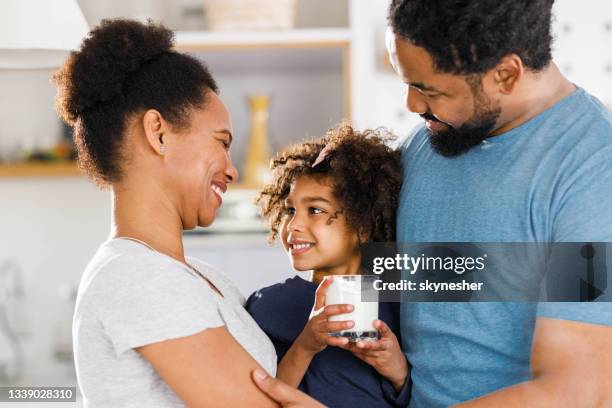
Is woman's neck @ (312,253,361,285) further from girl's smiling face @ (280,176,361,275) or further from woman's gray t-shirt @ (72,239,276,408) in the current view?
woman's gray t-shirt @ (72,239,276,408)

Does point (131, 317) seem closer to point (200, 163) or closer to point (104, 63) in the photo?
point (200, 163)

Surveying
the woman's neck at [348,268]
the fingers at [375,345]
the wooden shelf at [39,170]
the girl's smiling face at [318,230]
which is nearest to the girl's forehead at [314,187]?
the girl's smiling face at [318,230]

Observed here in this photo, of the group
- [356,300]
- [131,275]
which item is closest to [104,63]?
[131,275]

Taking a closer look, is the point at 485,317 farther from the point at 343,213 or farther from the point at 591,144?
the point at 343,213

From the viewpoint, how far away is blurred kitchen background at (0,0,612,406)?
277cm

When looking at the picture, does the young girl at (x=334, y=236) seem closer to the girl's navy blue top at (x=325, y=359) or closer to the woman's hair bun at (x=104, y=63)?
the girl's navy blue top at (x=325, y=359)

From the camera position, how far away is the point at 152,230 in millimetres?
1235

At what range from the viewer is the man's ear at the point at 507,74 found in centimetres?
130

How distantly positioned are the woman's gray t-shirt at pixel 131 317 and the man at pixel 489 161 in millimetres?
368

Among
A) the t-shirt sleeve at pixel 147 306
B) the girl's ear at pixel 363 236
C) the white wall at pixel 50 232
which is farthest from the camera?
the white wall at pixel 50 232

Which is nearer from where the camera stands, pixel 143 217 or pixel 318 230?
pixel 143 217

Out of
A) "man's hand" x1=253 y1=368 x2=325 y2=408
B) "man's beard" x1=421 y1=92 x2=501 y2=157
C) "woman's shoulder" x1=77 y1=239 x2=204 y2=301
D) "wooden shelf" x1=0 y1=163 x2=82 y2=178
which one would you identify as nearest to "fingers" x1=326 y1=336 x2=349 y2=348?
"man's hand" x1=253 y1=368 x2=325 y2=408

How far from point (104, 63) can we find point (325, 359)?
0.64m

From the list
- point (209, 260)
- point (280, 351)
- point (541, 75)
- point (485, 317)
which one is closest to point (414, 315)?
point (485, 317)
